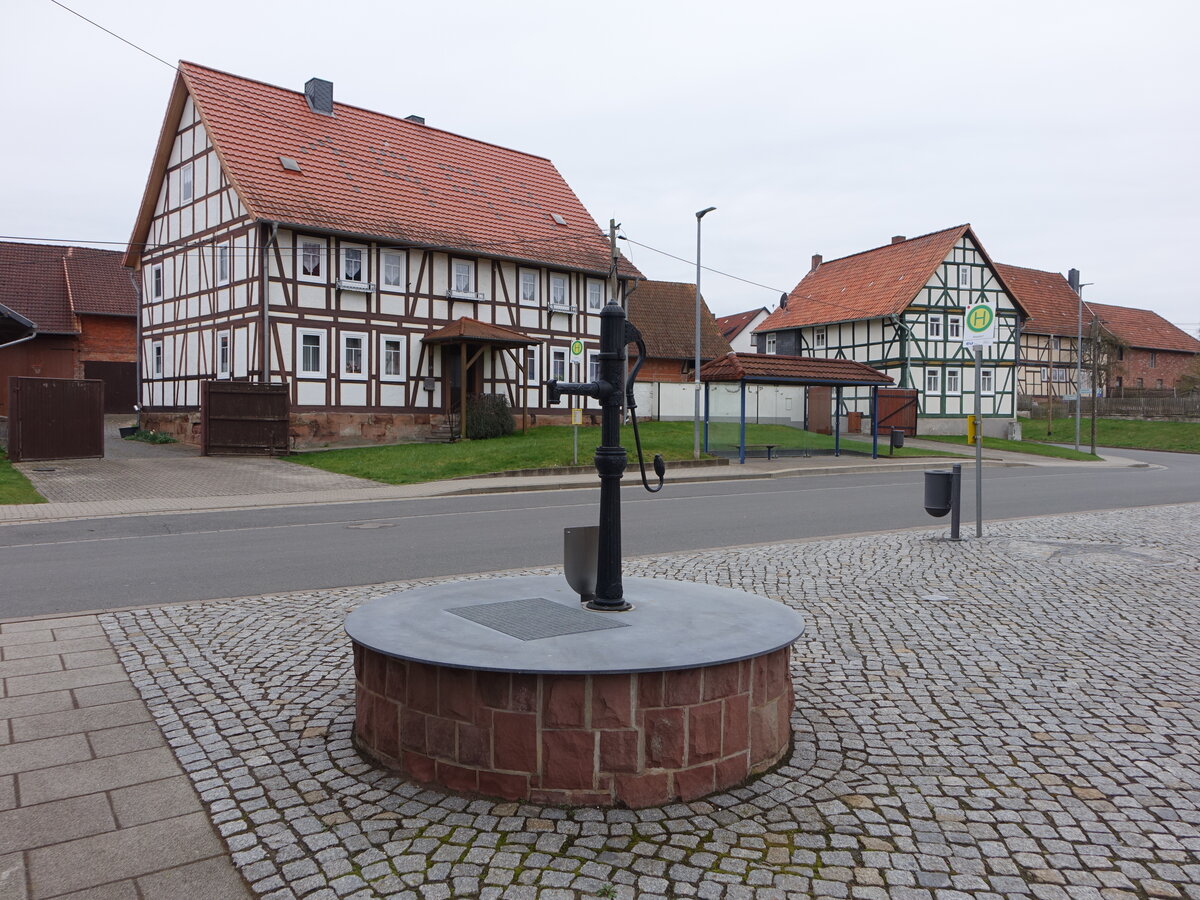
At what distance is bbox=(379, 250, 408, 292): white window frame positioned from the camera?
29922mm

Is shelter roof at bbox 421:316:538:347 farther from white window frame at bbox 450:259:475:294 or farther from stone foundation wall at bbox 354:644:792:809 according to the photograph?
stone foundation wall at bbox 354:644:792:809

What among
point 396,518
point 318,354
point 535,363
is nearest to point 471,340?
point 318,354

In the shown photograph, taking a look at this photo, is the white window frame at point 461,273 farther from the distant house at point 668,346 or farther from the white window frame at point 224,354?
the distant house at point 668,346

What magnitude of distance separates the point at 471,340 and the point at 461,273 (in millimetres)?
3599

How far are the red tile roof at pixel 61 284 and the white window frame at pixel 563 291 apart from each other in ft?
62.5

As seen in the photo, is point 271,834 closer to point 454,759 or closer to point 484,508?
point 454,759

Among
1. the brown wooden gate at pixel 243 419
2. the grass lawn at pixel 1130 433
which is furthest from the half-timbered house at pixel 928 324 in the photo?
the brown wooden gate at pixel 243 419

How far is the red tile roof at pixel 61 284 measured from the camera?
4097cm

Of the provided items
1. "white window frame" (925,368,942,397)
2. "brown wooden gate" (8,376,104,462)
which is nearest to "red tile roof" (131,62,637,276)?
"brown wooden gate" (8,376,104,462)

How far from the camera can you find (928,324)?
45.8 m

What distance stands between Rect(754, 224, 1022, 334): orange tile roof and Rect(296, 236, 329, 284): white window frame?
89.6 ft

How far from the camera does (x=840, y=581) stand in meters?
8.60

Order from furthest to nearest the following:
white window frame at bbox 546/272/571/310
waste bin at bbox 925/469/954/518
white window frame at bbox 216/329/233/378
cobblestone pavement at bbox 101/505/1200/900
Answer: white window frame at bbox 546/272/571/310 → white window frame at bbox 216/329/233/378 → waste bin at bbox 925/469/954/518 → cobblestone pavement at bbox 101/505/1200/900

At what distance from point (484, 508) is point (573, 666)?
12185 millimetres
